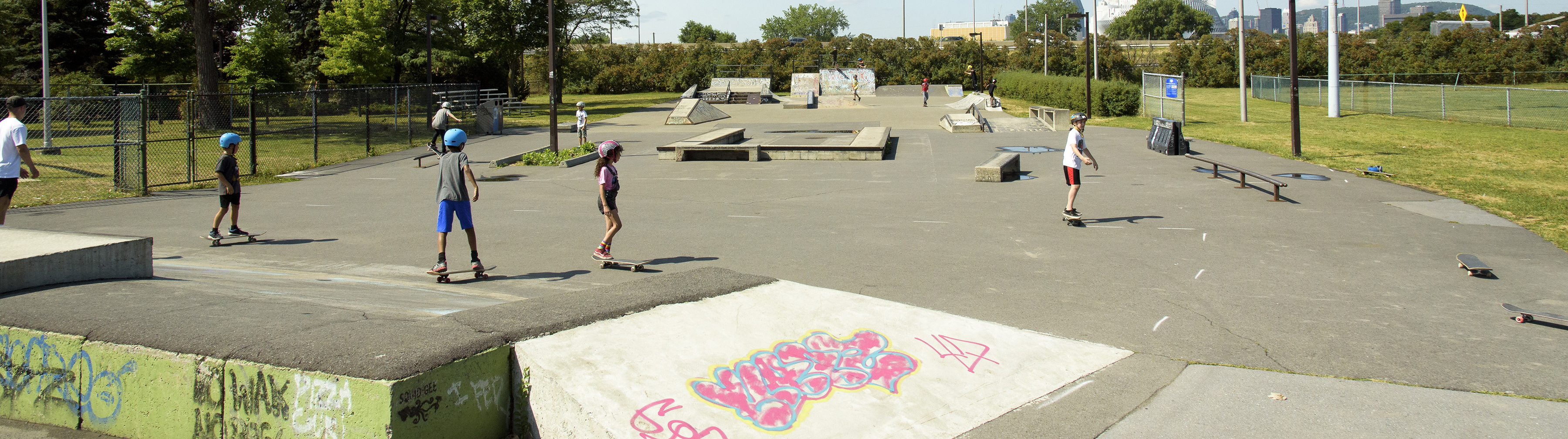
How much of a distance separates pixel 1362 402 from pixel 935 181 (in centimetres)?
1183

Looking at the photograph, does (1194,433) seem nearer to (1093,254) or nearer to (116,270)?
(1093,254)

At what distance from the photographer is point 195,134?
26.7 meters

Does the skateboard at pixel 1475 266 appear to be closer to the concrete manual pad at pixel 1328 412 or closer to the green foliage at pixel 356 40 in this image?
the concrete manual pad at pixel 1328 412

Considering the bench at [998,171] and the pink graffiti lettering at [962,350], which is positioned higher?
the bench at [998,171]

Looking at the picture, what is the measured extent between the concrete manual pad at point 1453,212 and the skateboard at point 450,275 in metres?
12.0

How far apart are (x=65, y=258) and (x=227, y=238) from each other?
15.9ft

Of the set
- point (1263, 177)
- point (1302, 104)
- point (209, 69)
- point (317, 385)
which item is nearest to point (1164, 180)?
point (1263, 177)

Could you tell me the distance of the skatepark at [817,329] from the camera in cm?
469

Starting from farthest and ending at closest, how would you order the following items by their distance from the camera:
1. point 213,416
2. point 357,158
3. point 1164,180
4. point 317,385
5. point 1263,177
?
point 357,158 → point 1164,180 → point 1263,177 → point 213,416 → point 317,385

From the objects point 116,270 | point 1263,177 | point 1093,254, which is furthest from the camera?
point 1263,177

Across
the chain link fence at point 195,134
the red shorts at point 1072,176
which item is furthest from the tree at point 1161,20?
the red shorts at point 1072,176

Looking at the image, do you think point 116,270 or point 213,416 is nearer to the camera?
point 213,416

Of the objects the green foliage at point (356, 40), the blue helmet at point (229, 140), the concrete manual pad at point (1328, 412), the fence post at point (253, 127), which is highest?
the green foliage at point (356, 40)

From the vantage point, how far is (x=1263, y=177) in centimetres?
1355
